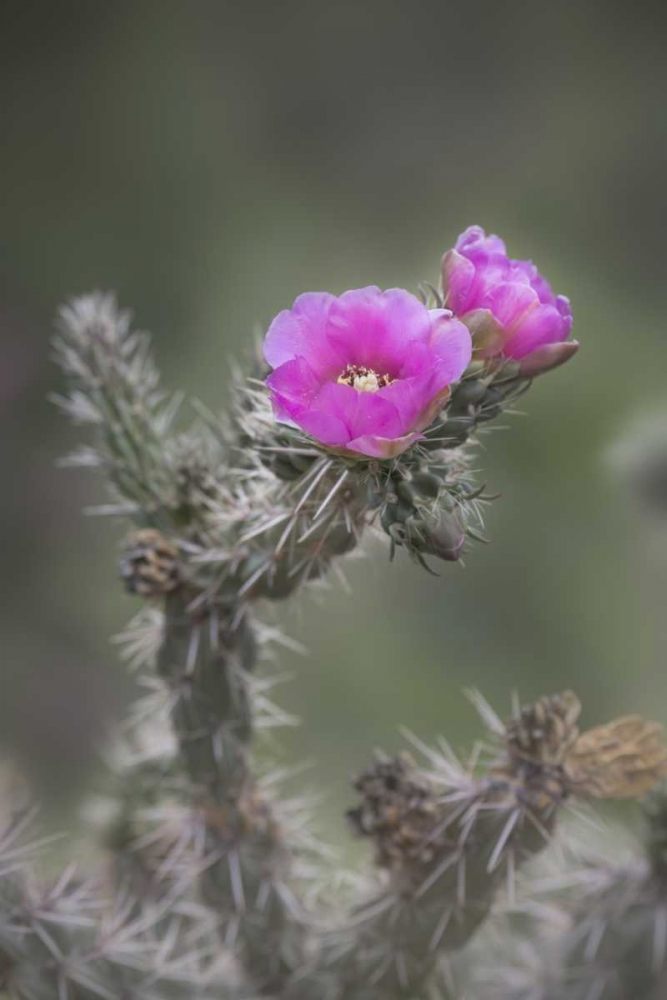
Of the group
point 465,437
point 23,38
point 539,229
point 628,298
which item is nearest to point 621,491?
point 628,298

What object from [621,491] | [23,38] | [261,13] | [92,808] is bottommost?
[92,808]

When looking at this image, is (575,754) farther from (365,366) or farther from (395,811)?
(365,366)

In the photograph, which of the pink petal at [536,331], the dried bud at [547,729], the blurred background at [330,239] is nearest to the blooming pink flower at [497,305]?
the pink petal at [536,331]

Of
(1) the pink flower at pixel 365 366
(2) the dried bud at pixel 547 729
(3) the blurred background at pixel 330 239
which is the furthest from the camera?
(3) the blurred background at pixel 330 239

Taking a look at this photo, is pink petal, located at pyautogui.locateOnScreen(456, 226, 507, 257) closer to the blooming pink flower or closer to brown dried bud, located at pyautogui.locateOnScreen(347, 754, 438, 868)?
the blooming pink flower

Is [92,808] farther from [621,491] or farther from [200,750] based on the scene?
[621,491]

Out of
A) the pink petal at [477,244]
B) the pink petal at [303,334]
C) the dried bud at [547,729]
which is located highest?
the pink petal at [477,244]

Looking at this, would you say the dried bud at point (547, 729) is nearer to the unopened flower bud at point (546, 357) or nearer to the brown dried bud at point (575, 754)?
the brown dried bud at point (575, 754)

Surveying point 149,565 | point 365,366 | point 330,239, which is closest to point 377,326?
point 365,366
